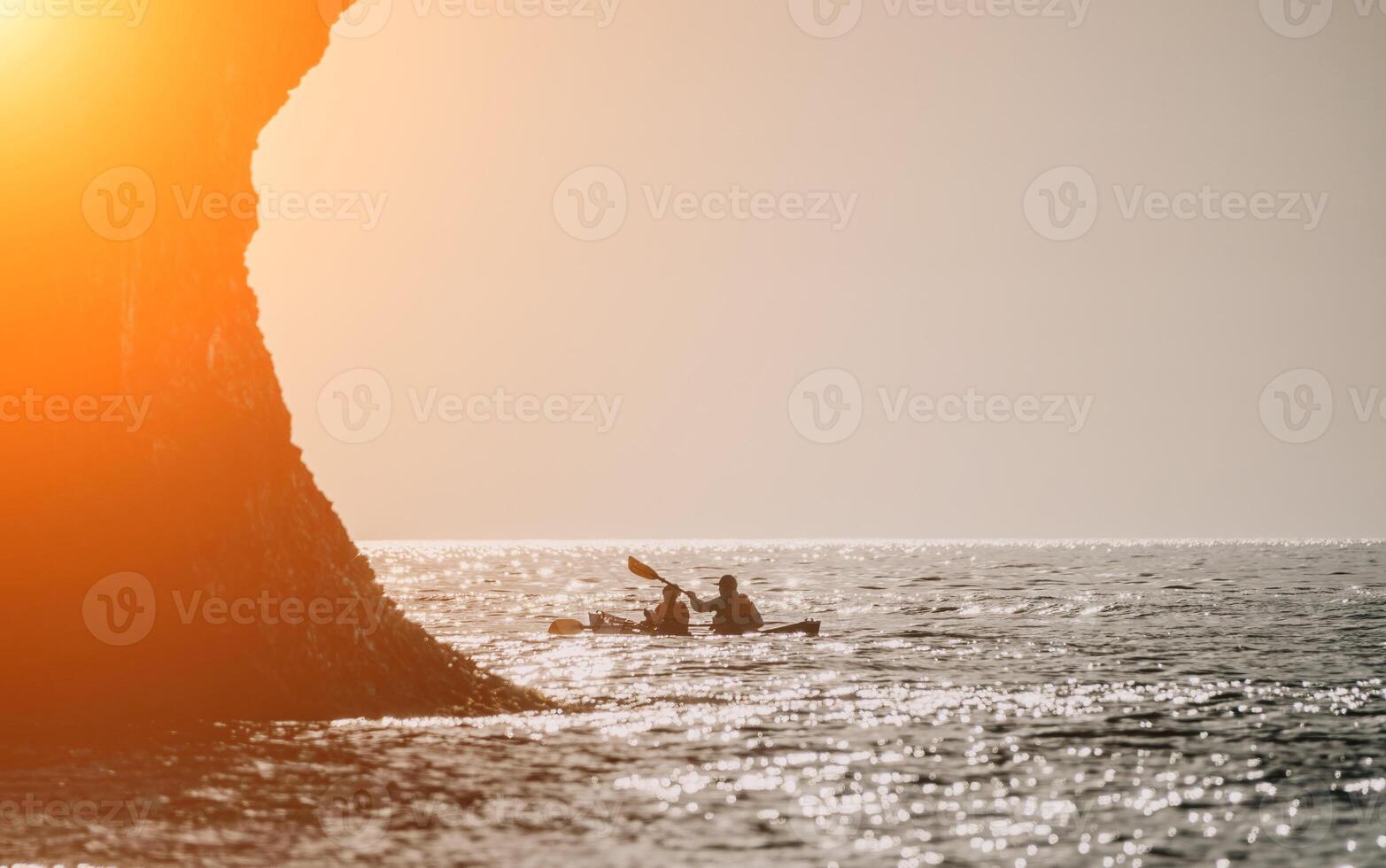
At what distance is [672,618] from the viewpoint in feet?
114

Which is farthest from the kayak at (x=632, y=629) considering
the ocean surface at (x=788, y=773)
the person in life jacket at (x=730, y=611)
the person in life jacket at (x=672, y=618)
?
the ocean surface at (x=788, y=773)

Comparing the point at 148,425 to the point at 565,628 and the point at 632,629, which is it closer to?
the point at 632,629

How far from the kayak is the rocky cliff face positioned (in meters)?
14.9

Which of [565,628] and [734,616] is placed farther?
[565,628]

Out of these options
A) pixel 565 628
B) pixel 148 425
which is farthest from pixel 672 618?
pixel 148 425

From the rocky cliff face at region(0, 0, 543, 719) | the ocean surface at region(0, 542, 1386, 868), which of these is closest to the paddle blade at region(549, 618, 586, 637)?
the ocean surface at region(0, 542, 1386, 868)

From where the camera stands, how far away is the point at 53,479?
17.3 meters

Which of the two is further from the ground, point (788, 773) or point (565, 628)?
point (788, 773)

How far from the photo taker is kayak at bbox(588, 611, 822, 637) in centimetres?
3472

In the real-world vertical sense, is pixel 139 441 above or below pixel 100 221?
below

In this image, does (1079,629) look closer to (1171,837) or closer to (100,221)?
(1171,837)

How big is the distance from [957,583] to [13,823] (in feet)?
235

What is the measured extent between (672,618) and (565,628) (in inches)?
153

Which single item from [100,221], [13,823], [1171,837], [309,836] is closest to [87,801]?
[13,823]
